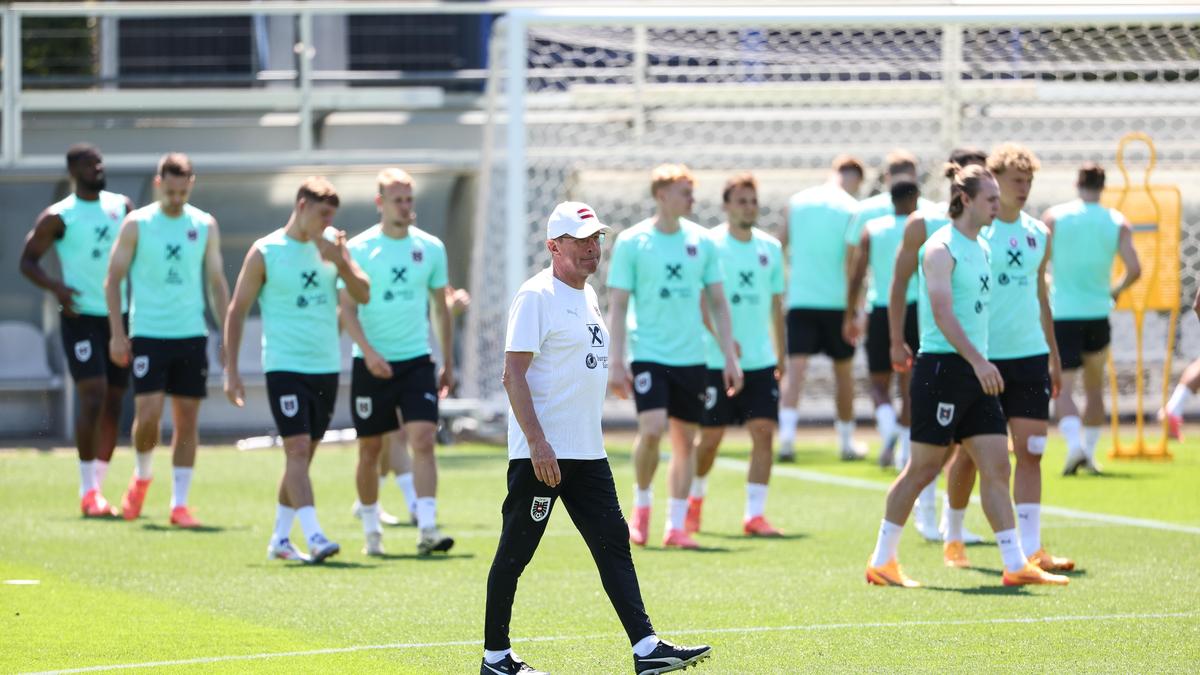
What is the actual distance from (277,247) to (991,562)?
4.40 m

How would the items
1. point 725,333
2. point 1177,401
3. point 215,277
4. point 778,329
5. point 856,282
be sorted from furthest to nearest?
point 1177,401 → point 856,282 → point 215,277 → point 778,329 → point 725,333

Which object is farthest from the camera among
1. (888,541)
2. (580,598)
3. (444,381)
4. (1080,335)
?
(1080,335)

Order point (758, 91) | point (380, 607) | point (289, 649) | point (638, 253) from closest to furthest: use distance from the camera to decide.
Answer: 1. point (289, 649)
2. point (380, 607)
3. point (638, 253)
4. point (758, 91)

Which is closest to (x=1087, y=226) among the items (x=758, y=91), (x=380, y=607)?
(x=758, y=91)

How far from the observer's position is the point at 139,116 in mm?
21812

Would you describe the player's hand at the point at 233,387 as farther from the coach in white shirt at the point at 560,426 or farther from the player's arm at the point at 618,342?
the coach in white shirt at the point at 560,426

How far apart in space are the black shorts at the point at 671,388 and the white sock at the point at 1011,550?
97.8 inches

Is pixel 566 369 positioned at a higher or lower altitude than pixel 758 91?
lower

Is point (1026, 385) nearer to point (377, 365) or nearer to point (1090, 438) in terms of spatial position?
point (377, 365)

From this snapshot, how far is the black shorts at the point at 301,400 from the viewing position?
10789 millimetres

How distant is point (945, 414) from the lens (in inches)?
372

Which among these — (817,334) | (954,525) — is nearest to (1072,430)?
(817,334)

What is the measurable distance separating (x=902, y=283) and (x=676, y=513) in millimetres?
2263

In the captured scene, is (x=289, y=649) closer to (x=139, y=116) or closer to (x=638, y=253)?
(x=638, y=253)
